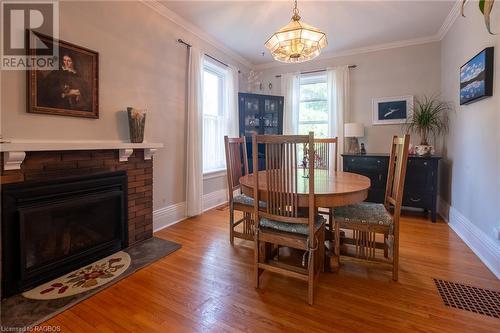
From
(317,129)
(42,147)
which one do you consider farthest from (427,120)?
(42,147)

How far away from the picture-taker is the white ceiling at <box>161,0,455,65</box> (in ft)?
9.69

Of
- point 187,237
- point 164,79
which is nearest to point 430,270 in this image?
point 187,237

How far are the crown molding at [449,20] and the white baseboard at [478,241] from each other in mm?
2428

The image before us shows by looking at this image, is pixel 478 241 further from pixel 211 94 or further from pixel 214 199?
pixel 211 94

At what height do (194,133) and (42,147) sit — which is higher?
(194,133)

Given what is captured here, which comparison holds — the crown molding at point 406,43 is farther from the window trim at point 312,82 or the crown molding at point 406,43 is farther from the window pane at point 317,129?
the window pane at point 317,129

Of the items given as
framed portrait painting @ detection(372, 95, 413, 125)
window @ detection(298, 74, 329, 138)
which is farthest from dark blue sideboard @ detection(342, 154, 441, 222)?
window @ detection(298, 74, 329, 138)

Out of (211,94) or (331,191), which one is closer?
(331,191)

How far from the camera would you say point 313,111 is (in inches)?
189

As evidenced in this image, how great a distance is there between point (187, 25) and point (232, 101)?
4.59 ft

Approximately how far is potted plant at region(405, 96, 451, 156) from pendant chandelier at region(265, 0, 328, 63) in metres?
2.24

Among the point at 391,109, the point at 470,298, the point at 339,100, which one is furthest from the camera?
the point at 339,100

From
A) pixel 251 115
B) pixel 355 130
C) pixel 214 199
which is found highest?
pixel 251 115

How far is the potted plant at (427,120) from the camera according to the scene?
11.9ft
